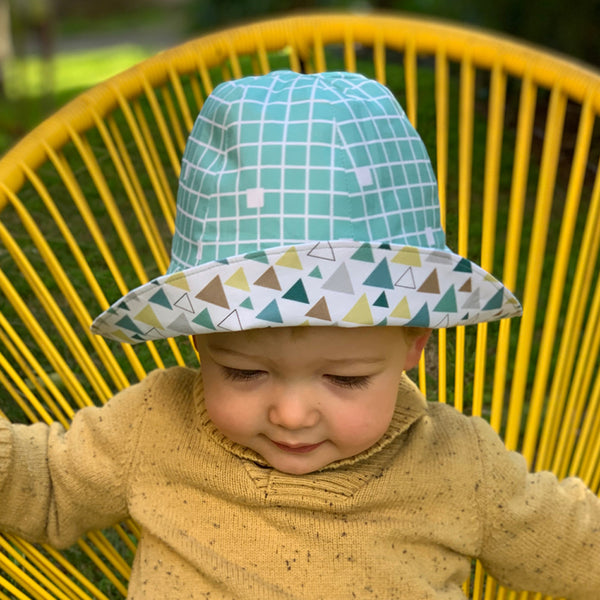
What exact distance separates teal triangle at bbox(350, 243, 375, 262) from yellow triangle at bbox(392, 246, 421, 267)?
0.03 metres

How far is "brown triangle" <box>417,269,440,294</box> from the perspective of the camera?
90 cm

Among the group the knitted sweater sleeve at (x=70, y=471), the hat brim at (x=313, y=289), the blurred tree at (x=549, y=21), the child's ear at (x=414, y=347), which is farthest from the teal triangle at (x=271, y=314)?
the blurred tree at (x=549, y=21)

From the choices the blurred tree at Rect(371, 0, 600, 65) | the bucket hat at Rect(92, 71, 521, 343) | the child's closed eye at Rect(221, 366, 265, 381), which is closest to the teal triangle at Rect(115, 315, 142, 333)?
the bucket hat at Rect(92, 71, 521, 343)

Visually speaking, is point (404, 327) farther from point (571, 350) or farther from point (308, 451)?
point (571, 350)

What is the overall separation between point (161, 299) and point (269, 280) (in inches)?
4.6

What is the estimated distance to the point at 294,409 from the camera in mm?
945

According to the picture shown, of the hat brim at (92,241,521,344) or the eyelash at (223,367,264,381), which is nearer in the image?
the hat brim at (92,241,521,344)

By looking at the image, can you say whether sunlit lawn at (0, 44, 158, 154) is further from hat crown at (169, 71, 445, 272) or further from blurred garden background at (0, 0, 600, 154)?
hat crown at (169, 71, 445, 272)

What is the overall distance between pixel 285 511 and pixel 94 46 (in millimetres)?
7176

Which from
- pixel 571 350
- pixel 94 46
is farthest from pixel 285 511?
pixel 94 46

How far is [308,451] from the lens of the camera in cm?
101

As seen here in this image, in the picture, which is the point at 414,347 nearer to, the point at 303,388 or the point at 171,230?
the point at 303,388

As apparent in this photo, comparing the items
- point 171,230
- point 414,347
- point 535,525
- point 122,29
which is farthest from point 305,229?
point 122,29

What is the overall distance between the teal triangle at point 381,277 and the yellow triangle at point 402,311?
0.08 ft
